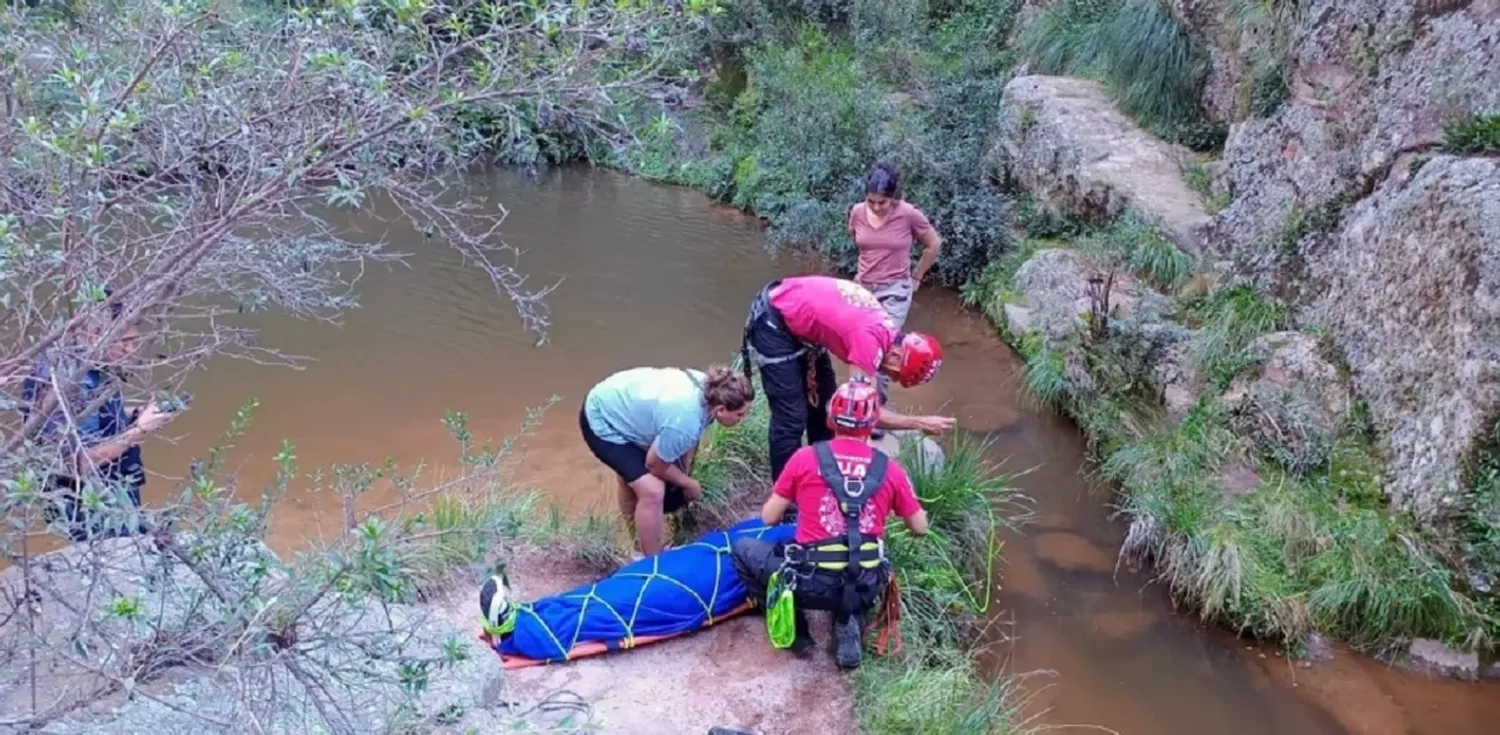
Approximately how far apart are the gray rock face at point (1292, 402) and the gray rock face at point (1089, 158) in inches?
66.6

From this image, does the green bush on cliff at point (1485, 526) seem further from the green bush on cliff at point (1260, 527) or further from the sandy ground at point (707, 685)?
the sandy ground at point (707, 685)

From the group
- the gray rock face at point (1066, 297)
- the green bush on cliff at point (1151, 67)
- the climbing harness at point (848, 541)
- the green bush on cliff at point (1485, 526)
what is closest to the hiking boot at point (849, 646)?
the climbing harness at point (848, 541)

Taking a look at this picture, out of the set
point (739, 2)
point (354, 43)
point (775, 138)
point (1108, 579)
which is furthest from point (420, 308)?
point (739, 2)

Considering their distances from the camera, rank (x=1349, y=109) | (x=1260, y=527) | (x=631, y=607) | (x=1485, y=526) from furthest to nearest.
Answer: (x=1349, y=109) → (x=1260, y=527) → (x=1485, y=526) → (x=631, y=607)

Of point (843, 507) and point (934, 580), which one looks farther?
point (934, 580)

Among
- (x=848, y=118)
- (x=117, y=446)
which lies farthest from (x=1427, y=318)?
(x=848, y=118)

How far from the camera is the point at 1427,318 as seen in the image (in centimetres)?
549

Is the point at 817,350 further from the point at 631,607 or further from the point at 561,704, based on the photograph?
the point at 561,704

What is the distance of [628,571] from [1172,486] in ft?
9.43

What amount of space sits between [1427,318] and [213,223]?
17.8 ft

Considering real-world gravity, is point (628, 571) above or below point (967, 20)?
below

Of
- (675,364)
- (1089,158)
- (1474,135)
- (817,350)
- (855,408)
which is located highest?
(1474,135)

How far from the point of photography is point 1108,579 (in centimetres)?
536

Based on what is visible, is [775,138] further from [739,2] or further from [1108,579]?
[1108,579]
